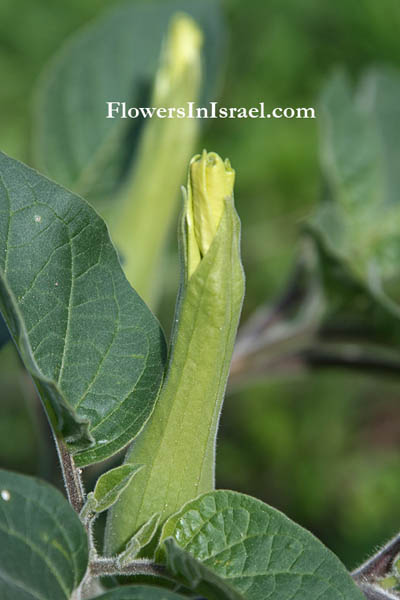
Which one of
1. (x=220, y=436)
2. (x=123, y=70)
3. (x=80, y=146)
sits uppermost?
(x=123, y=70)

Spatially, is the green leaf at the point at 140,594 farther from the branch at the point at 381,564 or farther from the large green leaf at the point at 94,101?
the large green leaf at the point at 94,101

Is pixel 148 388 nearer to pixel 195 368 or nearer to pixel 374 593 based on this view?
pixel 195 368

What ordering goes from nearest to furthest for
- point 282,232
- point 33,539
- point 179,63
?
point 33,539, point 179,63, point 282,232

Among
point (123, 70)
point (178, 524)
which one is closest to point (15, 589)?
point (178, 524)

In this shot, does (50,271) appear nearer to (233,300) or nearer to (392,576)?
(233,300)

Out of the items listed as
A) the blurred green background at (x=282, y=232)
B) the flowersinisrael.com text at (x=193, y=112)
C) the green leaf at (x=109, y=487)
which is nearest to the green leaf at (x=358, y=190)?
the flowersinisrael.com text at (x=193, y=112)

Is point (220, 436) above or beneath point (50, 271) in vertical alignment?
beneath


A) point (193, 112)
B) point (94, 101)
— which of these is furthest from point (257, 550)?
point (94, 101)
